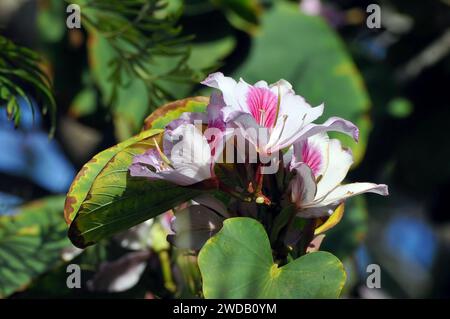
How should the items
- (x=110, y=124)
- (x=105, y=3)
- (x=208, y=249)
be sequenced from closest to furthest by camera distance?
1. (x=208, y=249)
2. (x=105, y=3)
3. (x=110, y=124)

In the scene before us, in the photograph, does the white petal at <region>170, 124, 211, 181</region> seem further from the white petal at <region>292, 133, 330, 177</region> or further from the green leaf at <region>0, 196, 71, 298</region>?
the green leaf at <region>0, 196, 71, 298</region>

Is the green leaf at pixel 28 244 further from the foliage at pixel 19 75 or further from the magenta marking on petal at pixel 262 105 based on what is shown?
the magenta marking on petal at pixel 262 105

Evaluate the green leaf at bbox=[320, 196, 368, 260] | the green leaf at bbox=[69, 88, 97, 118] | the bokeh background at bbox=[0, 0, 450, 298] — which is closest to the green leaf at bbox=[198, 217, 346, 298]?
the bokeh background at bbox=[0, 0, 450, 298]

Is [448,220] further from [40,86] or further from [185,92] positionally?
[40,86]

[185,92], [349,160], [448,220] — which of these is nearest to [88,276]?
[185,92]

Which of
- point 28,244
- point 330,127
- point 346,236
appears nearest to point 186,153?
point 330,127

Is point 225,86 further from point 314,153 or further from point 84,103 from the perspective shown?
point 84,103
